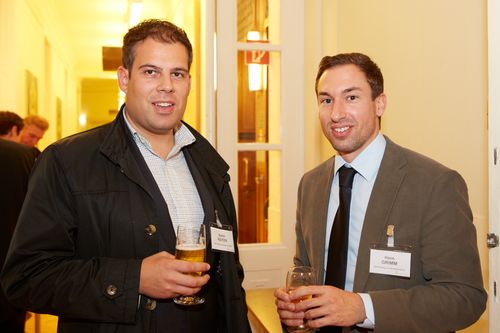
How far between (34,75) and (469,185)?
6.11 meters

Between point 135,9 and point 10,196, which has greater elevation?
point 135,9

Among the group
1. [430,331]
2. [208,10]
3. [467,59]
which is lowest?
[430,331]

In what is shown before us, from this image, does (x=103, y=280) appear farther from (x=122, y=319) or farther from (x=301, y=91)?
(x=301, y=91)

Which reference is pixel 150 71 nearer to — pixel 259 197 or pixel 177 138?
pixel 177 138

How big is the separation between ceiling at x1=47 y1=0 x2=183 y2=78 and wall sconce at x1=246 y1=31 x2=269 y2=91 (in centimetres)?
271

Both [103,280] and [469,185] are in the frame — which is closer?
[103,280]

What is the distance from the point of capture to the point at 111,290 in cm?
150

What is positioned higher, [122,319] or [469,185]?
[469,185]

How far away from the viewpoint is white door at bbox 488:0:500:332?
1.87 meters

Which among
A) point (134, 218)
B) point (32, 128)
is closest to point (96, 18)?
point (32, 128)

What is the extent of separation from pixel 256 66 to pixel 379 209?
2144 mm

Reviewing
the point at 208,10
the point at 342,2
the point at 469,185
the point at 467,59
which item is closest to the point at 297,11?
the point at 342,2

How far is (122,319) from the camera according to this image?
1511 millimetres

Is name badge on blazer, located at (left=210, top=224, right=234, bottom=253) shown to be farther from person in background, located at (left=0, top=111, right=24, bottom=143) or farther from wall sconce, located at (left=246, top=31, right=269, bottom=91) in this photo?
person in background, located at (left=0, top=111, right=24, bottom=143)
